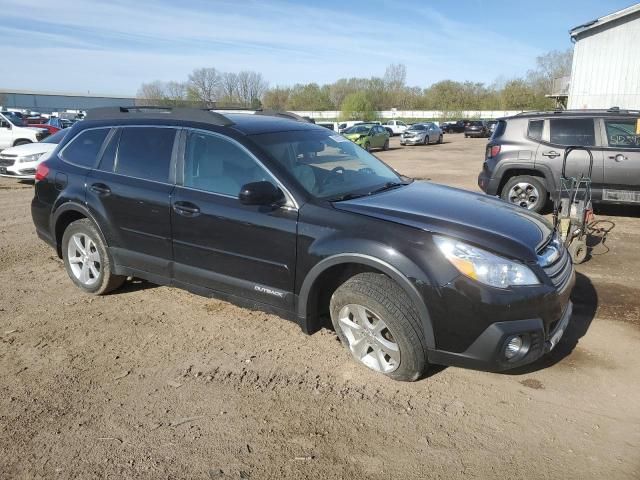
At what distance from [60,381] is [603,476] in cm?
332

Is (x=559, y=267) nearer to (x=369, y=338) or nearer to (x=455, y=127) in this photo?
(x=369, y=338)

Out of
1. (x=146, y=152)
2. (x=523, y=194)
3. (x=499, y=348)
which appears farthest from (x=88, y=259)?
(x=523, y=194)

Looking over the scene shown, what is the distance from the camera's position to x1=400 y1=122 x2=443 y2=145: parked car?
109 feet

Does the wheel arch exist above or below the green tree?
below

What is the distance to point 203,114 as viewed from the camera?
417 cm

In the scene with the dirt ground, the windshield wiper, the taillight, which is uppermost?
the windshield wiper

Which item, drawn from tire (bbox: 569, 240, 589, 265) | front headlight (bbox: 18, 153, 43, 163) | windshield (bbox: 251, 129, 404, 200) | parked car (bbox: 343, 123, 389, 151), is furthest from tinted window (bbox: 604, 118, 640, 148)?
parked car (bbox: 343, 123, 389, 151)

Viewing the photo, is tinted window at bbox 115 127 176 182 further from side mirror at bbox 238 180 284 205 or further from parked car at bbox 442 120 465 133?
parked car at bbox 442 120 465 133

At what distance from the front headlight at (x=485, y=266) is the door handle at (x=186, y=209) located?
1.92m

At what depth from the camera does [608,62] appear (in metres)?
24.0

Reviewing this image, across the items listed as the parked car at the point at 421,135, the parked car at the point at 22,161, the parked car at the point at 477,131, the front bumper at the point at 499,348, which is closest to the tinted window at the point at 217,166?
the front bumper at the point at 499,348

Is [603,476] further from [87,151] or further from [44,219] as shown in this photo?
[44,219]

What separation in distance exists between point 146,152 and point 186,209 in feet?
2.63

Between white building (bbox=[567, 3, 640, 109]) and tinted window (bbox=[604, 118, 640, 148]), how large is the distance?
1763 cm
